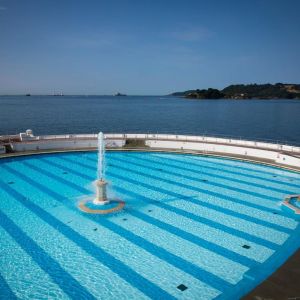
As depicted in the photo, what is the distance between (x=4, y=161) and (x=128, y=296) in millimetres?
16235

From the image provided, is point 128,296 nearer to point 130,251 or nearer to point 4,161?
point 130,251

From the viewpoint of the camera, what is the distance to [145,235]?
10258mm

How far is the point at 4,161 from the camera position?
20.0m

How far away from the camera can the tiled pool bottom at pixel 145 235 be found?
7.64 m

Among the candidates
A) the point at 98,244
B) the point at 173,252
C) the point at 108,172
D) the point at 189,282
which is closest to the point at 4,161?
the point at 108,172

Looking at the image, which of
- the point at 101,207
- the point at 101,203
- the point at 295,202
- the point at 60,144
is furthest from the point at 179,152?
the point at 101,207

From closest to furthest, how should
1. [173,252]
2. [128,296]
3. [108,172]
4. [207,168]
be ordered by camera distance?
1. [128,296]
2. [173,252]
3. [108,172]
4. [207,168]

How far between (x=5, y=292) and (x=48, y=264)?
1.40m

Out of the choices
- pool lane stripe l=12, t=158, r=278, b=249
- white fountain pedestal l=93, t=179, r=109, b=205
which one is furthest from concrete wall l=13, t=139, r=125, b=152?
white fountain pedestal l=93, t=179, r=109, b=205

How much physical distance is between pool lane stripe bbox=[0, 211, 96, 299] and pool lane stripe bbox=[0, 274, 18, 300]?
1.01 m

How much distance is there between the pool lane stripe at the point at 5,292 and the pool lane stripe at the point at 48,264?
101 cm

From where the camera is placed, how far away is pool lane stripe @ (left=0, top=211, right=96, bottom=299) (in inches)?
289

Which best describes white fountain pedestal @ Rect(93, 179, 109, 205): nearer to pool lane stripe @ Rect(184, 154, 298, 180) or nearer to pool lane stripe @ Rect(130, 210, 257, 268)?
pool lane stripe @ Rect(130, 210, 257, 268)

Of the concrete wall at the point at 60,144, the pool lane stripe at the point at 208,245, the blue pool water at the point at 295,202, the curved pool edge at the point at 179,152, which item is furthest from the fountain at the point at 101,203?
the concrete wall at the point at 60,144
